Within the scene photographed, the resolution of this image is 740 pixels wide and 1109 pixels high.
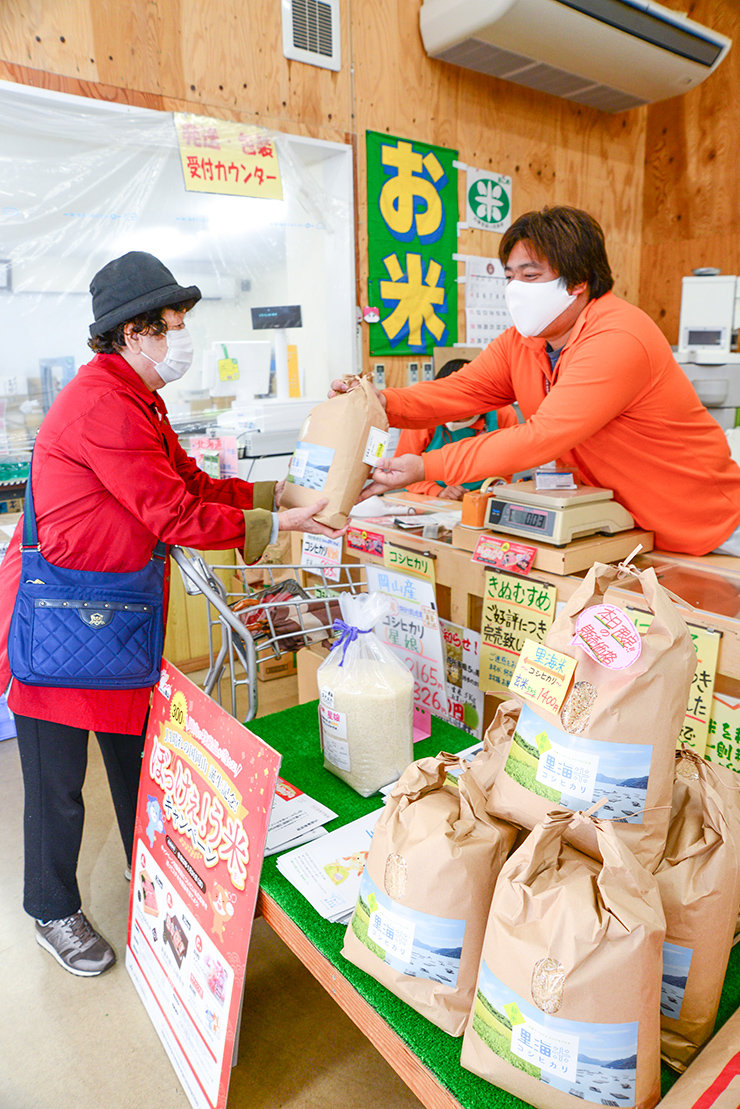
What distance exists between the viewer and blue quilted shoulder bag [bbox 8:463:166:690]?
152cm

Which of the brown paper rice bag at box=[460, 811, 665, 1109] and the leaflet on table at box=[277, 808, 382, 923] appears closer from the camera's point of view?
the brown paper rice bag at box=[460, 811, 665, 1109]

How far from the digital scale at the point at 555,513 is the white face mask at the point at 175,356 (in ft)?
2.50

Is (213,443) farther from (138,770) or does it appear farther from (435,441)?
(138,770)

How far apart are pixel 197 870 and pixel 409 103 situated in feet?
12.0

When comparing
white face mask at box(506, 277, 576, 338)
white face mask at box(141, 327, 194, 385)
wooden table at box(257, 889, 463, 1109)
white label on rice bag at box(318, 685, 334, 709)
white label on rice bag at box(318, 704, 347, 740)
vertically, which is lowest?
wooden table at box(257, 889, 463, 1109)

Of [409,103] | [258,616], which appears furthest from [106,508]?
[409,103]

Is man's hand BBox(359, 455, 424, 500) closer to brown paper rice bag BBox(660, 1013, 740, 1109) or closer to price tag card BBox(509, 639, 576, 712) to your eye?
price tag card BBox(509, 639, 576, 712)

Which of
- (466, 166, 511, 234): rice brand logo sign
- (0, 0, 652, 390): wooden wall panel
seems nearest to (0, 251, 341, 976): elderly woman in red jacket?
(0, 0, 652, 390): wooden wall panel

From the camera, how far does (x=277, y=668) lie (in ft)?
11.4

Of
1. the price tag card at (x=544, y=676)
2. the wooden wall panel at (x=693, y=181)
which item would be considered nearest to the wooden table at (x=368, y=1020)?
the price tag card at (x=544, y=676)

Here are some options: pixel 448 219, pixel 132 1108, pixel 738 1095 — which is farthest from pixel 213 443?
pixel 738 1095

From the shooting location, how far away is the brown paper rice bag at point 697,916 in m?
0.87

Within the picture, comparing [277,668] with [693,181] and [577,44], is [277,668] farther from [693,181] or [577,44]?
[693,181]

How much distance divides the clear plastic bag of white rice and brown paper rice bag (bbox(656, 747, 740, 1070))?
2.00ft
